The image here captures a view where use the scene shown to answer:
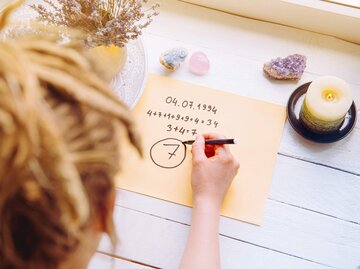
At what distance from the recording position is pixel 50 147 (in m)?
0.41

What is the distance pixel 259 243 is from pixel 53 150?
45 cm

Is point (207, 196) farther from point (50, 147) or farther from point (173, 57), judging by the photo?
point (50, 147)

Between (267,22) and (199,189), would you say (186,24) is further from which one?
(199,189)

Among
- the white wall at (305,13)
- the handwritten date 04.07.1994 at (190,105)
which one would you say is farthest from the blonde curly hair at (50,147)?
the white wall at (305,13)

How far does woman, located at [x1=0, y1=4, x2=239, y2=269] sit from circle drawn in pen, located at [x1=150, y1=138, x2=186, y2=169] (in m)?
0.31

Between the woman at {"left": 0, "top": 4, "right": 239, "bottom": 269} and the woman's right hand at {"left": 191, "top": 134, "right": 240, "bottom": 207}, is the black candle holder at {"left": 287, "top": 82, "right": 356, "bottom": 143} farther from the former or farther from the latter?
the woman at {"left": 0, "top": 4, "right": 239, "bottom": 269}

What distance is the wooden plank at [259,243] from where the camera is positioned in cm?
77

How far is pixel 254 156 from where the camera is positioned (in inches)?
32.2

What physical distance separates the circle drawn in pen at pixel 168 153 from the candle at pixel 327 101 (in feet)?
0.68

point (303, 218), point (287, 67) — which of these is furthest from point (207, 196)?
point (287, 67)

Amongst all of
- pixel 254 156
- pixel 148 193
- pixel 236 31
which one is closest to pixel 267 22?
pixel 236 31

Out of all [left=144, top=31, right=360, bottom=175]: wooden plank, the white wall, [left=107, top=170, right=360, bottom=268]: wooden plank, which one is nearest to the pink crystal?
[left=144, top=31, right=360, bottom=175]: wooden plank

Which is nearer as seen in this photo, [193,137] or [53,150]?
[53,150]

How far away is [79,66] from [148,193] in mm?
381
